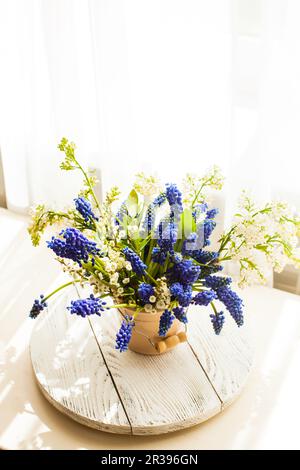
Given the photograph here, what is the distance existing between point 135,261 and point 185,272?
91mm

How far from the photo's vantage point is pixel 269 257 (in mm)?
1159

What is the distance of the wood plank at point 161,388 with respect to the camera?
115cm

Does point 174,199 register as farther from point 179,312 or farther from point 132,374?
point 132,374

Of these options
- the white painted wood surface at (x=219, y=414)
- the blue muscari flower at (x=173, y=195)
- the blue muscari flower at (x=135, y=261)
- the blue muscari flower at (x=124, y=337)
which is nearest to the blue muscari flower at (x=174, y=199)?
the blue muscari flower at (x=173, y=195)

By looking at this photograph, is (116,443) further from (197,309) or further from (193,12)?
(193,12)

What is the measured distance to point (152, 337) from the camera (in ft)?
4.10

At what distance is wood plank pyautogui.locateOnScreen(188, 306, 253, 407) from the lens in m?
1.22

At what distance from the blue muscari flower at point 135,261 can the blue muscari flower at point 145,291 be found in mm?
23

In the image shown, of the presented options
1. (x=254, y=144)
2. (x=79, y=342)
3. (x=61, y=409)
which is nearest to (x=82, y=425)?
(x=61, y=409)

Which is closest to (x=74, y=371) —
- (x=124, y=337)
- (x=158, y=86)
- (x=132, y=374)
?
(x=132, y=374)

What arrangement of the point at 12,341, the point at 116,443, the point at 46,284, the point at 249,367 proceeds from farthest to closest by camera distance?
the point at 46,284
the point at 12,341
the point at 249,367
the point at 116,443

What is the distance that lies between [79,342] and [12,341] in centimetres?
17

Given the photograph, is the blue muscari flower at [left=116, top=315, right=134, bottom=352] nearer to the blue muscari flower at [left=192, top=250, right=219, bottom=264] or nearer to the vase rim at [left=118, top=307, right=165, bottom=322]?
the vase rim at [left=118, top=307, right=165, bottom=322]

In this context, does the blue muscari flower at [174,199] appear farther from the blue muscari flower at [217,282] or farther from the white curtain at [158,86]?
the white curtain at [158,86]
